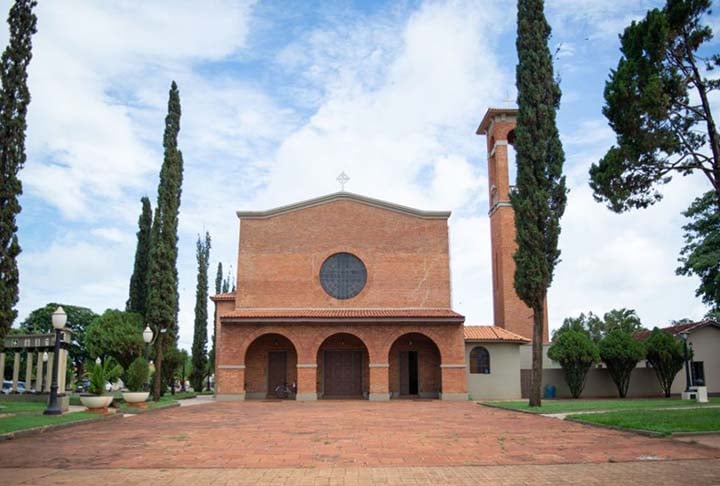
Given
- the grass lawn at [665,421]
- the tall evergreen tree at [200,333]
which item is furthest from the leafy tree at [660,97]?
the tall evergreen tree at [200,333]

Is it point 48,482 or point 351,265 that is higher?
point 351,265

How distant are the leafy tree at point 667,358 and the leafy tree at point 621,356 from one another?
25.8 inches

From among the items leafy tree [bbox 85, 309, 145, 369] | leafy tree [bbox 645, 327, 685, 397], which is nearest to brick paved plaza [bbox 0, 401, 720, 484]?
leafy tree [bbox 85, 309, 145, 369]

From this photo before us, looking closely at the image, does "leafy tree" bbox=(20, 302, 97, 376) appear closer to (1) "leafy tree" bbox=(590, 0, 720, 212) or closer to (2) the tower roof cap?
(2) the tower roof cap

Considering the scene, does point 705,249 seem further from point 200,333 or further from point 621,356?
point 200,333

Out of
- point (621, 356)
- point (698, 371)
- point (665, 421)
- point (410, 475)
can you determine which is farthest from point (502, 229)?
point (410, 475)

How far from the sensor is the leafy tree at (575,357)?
31.6 metres

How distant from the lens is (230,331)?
30.0 meters

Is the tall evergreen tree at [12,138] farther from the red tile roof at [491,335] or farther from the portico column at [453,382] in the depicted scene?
the red tile roof at [491,335]

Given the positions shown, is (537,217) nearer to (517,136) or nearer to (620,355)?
(517,136)

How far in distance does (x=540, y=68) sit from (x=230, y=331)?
18668mm

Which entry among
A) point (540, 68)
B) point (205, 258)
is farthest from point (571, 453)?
point (205, 258)

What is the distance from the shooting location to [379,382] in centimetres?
2945

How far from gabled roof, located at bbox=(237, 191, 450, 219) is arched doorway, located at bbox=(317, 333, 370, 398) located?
7.30m
